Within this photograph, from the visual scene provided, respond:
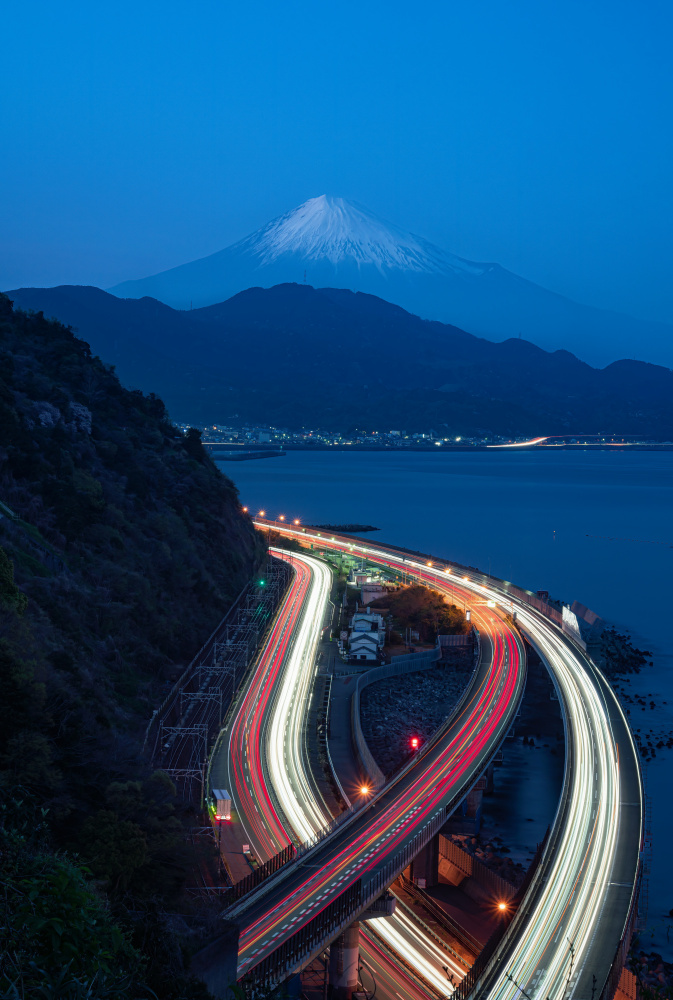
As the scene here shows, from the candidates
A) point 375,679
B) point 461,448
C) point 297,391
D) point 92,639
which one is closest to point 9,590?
point 92,639

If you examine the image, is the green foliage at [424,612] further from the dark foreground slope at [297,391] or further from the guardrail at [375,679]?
the dark foreground slope at [297,391]

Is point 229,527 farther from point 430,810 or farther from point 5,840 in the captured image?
point 5,840

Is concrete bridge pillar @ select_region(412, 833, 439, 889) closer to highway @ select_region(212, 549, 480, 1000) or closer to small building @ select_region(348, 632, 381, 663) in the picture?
highway @ select_region(212, 549, 480, 1000)

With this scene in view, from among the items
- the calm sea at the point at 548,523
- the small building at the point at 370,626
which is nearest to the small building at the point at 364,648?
the small building at the point at 370,626

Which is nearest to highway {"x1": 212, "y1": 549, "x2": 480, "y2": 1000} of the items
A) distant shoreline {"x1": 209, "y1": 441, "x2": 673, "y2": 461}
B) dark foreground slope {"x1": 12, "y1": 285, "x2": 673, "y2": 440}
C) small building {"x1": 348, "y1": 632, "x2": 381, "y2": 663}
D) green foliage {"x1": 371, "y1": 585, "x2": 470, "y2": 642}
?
small building {"x1": 348, "y1": 632, "x2": 381, "y2": 663}

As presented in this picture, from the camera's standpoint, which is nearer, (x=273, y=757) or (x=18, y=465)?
(x=273, y=757)

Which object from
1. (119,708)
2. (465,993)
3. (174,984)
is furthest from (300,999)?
(119,708)

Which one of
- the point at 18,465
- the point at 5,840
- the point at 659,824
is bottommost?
the point at 659,824
